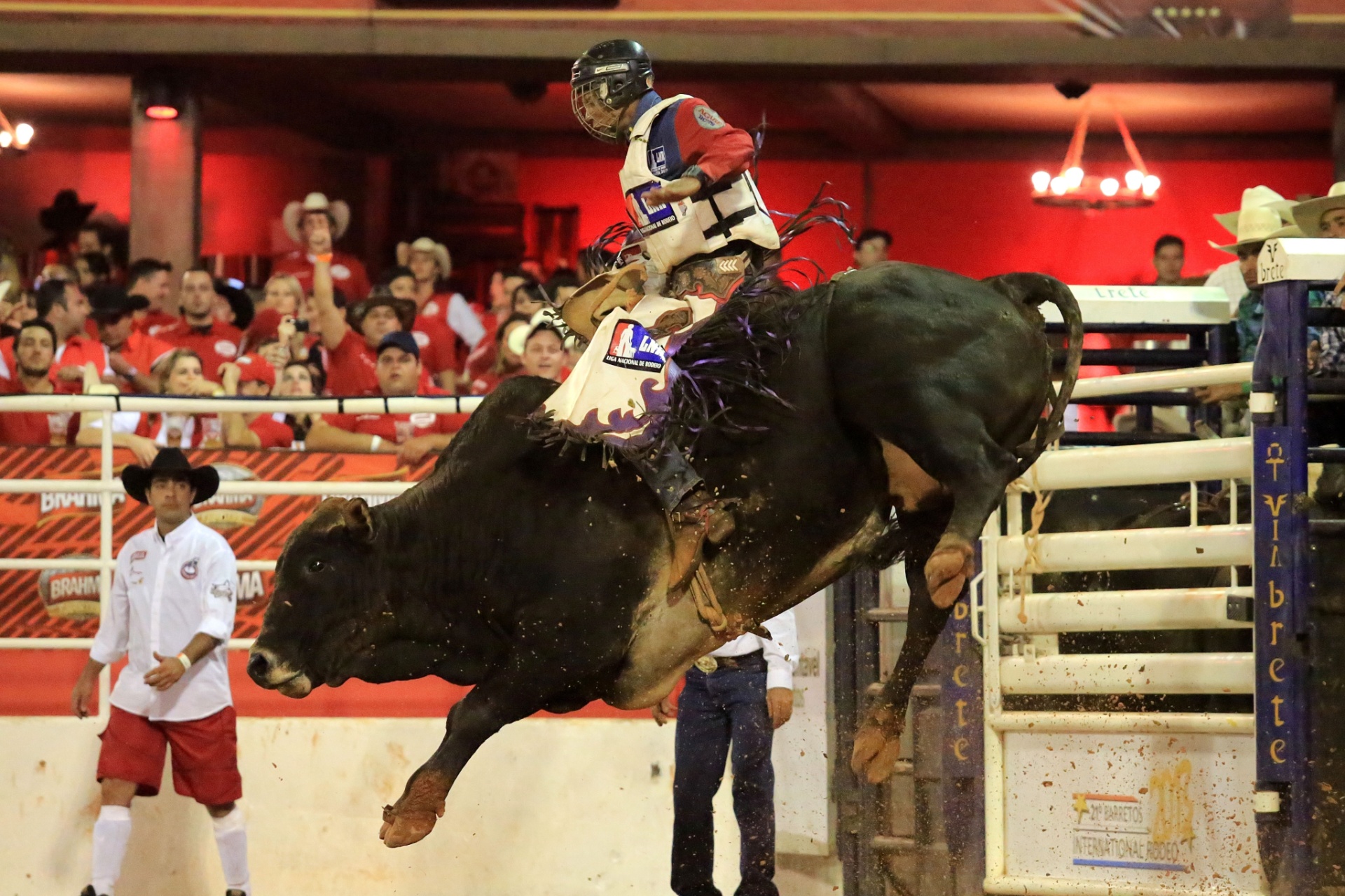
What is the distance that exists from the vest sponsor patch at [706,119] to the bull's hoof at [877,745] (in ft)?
5.52

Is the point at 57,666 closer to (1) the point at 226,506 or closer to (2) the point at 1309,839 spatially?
(1) the point at 226,506

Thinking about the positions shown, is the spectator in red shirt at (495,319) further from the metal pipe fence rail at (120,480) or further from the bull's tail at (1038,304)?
the bull's tail at (1038,304)

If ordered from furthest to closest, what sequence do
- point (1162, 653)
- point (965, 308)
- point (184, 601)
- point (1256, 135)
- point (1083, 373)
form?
1. point (1256, 135)
2. point (1083, 373)
3. point (184, 601)
4. point (1162, 653)
5. point (965, 308)

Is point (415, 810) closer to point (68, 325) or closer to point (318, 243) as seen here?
point (68, 325)

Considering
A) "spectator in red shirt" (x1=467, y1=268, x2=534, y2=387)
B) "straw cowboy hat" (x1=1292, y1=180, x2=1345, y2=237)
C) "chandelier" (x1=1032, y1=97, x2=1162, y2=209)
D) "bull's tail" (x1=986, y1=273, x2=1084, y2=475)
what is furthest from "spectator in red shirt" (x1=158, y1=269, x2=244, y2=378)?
"chandelier" (x1=1032, y1=97, x2=1162, y2=209)

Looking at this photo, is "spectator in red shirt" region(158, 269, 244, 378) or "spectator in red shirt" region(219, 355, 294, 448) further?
"spectator in red shirt" region(158, 269, 244, 378)

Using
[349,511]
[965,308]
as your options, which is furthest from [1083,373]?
[349,511]

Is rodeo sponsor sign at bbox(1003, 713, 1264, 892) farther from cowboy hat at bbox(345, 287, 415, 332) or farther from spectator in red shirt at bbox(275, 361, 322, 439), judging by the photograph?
cowboy hat at bbox(345, 287, 415, 332)

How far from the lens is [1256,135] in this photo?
15102 millimetres

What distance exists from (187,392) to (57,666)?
1526 millimetres

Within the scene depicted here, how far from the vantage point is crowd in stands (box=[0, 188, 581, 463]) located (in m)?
8.07

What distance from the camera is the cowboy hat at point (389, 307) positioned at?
31.0ft

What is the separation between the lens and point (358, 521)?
456 cm

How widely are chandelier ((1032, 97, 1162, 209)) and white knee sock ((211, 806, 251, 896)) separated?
9.16 m
